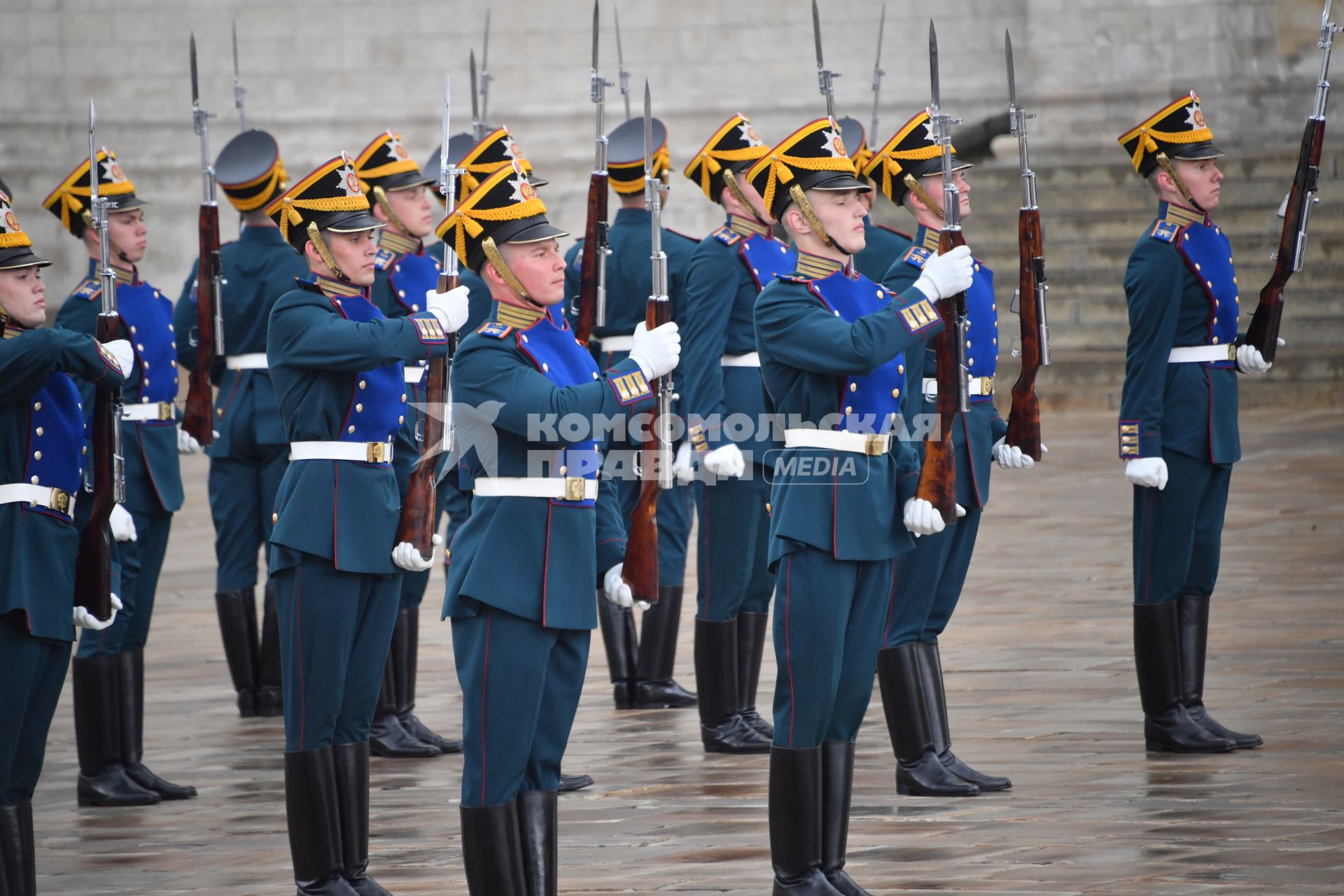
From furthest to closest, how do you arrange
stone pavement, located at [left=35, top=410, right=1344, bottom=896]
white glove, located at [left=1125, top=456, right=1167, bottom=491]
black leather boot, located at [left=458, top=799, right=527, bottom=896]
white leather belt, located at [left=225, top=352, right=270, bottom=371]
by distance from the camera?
white leather belt, located at [left=225, top=352, right=270, bottom=371] → white glove, located at [left=1125, top=456, right=1167, bottom=491] → stone pavement, located at [left=35, top=410, right=1344, bottom=896] → black leather boot, located at [left=458, top=799, right=527, bottom=896]

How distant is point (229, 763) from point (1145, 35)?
46.0 feet

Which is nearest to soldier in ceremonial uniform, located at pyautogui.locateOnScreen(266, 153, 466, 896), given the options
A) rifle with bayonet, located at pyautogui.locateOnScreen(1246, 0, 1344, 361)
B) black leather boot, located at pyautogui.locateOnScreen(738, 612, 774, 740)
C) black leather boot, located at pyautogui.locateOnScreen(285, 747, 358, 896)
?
black leather boot, located at pyautogui.locateOnScreen(285, 747, 358, 896)

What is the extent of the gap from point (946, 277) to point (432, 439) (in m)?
1.33

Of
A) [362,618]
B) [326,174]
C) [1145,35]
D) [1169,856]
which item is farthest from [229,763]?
[1145,35]

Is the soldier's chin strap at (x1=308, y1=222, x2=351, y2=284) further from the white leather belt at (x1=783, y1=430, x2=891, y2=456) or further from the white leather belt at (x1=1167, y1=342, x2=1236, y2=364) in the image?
the white leather belt at (x1=1167, y1=342, x2=1236, y2=364)

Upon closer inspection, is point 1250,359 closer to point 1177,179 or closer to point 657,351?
point 1177,179

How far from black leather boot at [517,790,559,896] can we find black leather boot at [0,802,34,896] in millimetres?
1241

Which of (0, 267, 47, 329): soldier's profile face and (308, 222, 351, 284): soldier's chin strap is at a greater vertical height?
(308, 222, 351, 284): soldier's chin strap

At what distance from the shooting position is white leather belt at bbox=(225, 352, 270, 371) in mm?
7488

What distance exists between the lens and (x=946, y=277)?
4770 millimetres

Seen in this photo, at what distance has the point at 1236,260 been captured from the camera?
53.0ft

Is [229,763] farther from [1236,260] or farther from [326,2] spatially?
[326,2]

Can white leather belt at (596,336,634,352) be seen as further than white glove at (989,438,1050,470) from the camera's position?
Yes

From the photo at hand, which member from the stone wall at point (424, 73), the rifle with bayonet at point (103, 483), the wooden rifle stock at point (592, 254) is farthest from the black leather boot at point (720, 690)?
the stone wall at point (424, 73)
